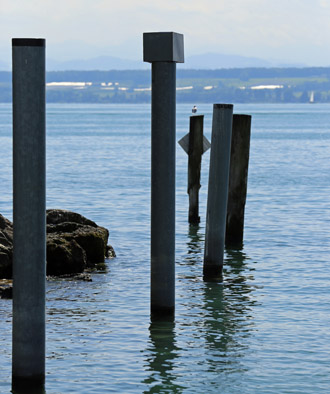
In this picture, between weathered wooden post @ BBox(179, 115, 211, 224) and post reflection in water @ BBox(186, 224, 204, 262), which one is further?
weathered wooden post @ BBox(179, 115, 211, 224)

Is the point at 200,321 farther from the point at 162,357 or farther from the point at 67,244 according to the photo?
the point at 67,244

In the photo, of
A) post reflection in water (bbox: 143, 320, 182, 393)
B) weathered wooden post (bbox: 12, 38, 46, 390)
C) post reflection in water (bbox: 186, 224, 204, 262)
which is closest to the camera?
weathered wooden post (bbox: 12, 38, 46, 390)

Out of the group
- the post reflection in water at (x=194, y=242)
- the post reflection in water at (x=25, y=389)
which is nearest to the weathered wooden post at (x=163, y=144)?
the post reflection in water at (x=25, y=389)

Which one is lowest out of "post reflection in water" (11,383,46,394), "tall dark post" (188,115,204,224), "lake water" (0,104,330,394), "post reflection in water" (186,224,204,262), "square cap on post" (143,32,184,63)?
"post reflection in water" (186,224,204,262)

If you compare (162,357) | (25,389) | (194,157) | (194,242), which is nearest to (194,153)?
(194,157)

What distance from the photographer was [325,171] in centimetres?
A: 4125

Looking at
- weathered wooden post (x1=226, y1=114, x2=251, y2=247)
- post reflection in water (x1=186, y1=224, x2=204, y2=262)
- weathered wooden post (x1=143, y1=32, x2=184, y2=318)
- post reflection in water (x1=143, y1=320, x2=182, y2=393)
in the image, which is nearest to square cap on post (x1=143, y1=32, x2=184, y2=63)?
weathered wooden post (x1=143, y1=32, x2=184, y2=318)

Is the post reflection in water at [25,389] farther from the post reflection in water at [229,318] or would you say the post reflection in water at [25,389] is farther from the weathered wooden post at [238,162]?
the weathered wooden post at [238,162]

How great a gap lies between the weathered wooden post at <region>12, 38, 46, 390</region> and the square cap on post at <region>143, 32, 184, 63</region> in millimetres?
2361

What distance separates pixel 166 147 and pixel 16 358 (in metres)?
2.95

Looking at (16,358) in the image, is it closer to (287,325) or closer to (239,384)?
(239,384)

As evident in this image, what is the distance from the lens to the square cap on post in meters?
9.57

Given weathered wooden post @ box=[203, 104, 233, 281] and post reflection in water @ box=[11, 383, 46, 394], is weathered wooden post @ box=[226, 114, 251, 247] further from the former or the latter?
post reflection in water @ box=[11, 383, 46, 394]

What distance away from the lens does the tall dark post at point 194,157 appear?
61.3ft
